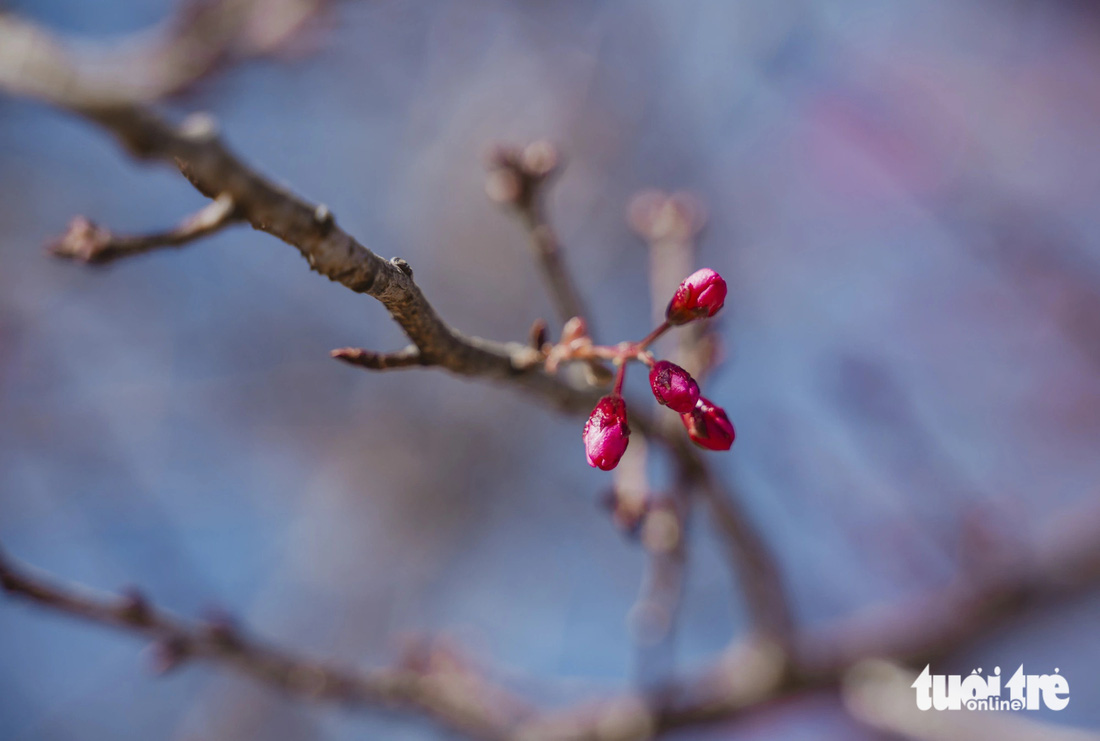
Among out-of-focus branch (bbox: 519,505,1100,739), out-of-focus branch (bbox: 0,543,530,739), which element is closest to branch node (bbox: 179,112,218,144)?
out-of-focus branch (bbox: 0,543,530,739)

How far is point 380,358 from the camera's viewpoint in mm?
1040

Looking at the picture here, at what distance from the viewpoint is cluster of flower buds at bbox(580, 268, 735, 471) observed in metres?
1.13

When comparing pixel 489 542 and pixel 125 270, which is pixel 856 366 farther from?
pixel 125 270

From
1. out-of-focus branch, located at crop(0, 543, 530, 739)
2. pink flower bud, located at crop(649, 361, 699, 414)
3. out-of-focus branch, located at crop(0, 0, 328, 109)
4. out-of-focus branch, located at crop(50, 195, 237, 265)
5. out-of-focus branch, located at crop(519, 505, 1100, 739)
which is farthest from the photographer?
out-of-focus branch, located at crop(0, 0, 328, 109)

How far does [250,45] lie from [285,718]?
5.40 m

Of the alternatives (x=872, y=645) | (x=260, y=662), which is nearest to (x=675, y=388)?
(x=260, y=662)

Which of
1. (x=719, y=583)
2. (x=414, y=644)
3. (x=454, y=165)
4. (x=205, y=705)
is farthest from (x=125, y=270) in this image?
(x=719, y=583)

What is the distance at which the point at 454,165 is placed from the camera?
6.66 metres

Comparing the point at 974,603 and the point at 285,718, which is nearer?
the point at 974,603

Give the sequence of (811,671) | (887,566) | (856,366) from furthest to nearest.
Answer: (887,566) → (856,366) → (811,671)

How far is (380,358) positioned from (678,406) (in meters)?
0.46

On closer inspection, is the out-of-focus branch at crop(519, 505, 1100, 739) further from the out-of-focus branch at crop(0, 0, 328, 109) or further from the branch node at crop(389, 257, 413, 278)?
the out-of-focus branch at crop(0, 0, 328, 109)

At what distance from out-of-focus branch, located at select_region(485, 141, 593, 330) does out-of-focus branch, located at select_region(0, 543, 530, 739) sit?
1.38 meters

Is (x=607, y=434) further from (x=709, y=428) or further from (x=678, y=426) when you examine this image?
(x=678, y=426)
